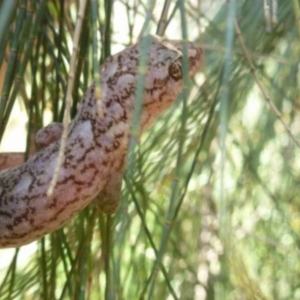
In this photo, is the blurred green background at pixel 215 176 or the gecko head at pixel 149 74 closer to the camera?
the gecko head at pixel 149 74

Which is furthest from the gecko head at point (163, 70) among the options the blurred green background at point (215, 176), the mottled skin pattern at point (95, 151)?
the blurred green background at point (215, 176)

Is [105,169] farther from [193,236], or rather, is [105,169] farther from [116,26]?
[116,26]

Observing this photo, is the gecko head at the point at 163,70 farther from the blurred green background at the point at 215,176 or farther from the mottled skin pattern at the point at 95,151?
Answer: the blurred green background at the point at 215,176

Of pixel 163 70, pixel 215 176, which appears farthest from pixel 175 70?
pixel 215 176

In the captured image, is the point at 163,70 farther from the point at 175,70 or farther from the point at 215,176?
the point at 215,176

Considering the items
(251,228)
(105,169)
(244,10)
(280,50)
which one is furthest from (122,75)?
(251,228)

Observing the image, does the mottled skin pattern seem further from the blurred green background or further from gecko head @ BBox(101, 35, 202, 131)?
the blurred green background

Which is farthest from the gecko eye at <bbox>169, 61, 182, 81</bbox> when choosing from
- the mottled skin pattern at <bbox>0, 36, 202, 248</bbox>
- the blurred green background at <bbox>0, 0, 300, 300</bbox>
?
the blurred green background at <bbox>0, 0, 300, 300</bbox>
